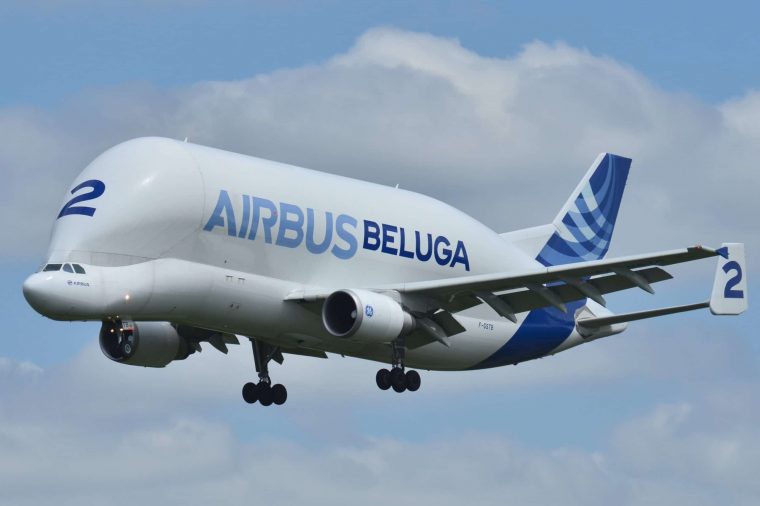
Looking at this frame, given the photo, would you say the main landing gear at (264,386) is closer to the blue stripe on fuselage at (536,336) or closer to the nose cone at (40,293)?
the blue stripe on fuselage at (536,336)

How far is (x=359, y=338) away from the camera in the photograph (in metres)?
54.4

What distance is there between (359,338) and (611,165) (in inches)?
664

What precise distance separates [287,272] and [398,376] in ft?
14.9

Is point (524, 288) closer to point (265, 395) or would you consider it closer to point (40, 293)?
point (265, 395)

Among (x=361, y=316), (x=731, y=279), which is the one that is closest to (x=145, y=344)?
(x=361, y=316)

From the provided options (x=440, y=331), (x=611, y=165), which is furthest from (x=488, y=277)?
(x=611, y=165)

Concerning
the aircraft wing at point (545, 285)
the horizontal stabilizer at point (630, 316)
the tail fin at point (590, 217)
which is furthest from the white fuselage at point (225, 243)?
the tail fin at point (590, 217)

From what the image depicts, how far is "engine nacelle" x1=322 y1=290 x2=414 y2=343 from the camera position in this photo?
54.2 m

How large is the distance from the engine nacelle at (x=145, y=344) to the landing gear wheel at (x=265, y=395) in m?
2.57

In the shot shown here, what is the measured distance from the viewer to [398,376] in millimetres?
56969

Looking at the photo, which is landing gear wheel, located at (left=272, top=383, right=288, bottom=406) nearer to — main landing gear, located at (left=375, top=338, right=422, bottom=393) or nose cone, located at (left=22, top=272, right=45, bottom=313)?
main landing gear, located at (left=375, top=338, right=422, bottom=393)

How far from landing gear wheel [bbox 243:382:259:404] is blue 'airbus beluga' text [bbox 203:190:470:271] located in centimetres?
624

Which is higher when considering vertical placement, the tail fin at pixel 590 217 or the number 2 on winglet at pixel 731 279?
the tail fin at pixel 590 217

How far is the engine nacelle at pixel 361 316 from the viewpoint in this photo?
54.2 metres
